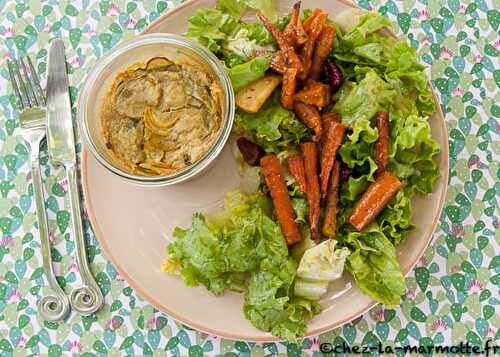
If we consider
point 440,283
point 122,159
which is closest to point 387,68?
point 440,283

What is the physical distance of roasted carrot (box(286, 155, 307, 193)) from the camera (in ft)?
6.55

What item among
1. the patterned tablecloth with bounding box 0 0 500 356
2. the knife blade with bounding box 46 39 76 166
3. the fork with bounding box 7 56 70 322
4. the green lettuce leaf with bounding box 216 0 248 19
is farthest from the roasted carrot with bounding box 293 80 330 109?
the fork with bounding box 7 56 70 322

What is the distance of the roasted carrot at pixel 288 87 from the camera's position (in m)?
1.97

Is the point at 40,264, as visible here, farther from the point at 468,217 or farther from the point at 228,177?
the point at 468,217

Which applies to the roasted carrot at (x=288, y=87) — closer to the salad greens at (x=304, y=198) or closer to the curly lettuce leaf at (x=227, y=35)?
the salad greens at (x=304, y=198)

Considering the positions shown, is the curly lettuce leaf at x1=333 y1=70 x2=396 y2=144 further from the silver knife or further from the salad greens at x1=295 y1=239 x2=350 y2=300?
the silver knife

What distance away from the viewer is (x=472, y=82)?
2.29 metres

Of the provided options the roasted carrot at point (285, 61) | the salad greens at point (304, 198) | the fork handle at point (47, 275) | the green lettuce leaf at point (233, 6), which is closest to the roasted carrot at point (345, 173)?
the salad greens at point (304, 198)

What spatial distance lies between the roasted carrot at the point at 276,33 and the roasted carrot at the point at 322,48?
4.2 inches

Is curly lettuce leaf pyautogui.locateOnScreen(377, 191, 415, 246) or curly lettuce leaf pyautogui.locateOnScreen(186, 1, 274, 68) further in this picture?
curly lettuce leaf pyautogui.locateOnScreen(186, 1, 274, 68)

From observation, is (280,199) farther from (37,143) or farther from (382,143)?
(37,143)

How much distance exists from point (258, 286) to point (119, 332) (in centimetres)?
62

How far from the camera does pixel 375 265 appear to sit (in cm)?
198

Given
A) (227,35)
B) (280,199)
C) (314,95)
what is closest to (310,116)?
(314,95)
